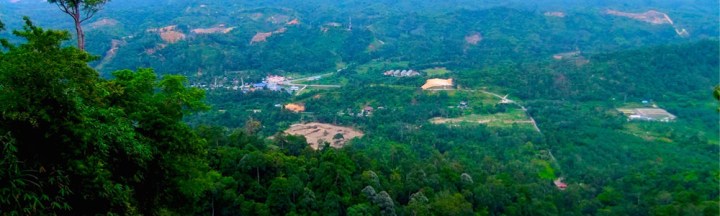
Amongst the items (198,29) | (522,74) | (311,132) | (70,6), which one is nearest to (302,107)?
(311,132)

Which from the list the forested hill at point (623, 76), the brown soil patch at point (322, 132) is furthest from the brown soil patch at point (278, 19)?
the brown soil patch at point (322, 132)

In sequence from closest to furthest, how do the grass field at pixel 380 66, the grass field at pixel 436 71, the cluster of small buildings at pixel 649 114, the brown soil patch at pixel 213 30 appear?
the cluster of small buildings at pixel 649 114
the grass field at pixel 436 71
the grass field at pixel 380 66
the brown soil patch at pixel 213 30

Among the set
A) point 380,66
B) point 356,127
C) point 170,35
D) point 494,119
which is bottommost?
point 380,66

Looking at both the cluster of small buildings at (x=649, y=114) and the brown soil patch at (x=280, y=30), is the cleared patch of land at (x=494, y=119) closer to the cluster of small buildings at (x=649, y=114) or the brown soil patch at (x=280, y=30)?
the cluster of small buildings at (x=649, y=114)

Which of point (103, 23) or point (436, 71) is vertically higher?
point (436, 71)

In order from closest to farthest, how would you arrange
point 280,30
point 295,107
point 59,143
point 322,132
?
point 59,143 < point 322,132 < point 295,107 < point 280,30

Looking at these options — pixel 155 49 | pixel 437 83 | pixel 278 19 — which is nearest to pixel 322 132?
pixel 437 83

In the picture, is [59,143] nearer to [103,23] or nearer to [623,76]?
[623,76]

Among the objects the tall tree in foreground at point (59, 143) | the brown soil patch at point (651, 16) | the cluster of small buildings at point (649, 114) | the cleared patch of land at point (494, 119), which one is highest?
the tall tree in foreground at point (59, 143)

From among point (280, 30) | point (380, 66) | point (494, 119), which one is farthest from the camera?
point (280, 30)
